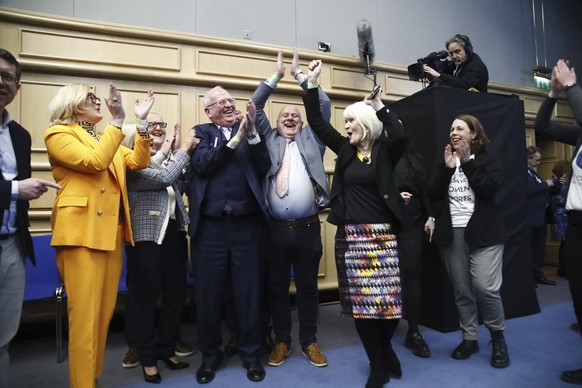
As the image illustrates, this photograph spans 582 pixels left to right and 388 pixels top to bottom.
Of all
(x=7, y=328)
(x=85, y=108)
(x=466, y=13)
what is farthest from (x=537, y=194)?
(x=7, y=328)

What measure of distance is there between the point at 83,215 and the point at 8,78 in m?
0.57

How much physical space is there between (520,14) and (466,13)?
104 centimetres

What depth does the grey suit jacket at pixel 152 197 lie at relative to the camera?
1929 mm

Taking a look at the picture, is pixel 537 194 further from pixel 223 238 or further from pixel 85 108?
pixel 85 108

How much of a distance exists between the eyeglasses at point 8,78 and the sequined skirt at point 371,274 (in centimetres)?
149

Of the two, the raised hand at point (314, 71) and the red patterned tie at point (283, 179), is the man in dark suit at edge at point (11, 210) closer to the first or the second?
the red patterned tie at point (283, 179)

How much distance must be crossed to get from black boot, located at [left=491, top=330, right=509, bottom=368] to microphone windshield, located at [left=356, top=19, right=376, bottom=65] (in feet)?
9.08

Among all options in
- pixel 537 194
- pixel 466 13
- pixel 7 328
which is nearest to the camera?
pixel 7 328

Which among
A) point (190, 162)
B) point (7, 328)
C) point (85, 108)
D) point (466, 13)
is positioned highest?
point (466, 13)

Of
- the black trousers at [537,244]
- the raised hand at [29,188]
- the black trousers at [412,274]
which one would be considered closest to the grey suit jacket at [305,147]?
the black trousers at [412,274]

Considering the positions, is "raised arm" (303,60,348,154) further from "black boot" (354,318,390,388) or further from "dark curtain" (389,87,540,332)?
"dark curtain" (389,87,540,332)

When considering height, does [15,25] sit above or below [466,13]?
below

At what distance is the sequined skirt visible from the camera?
1.69 meters

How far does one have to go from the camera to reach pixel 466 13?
4855 mm
